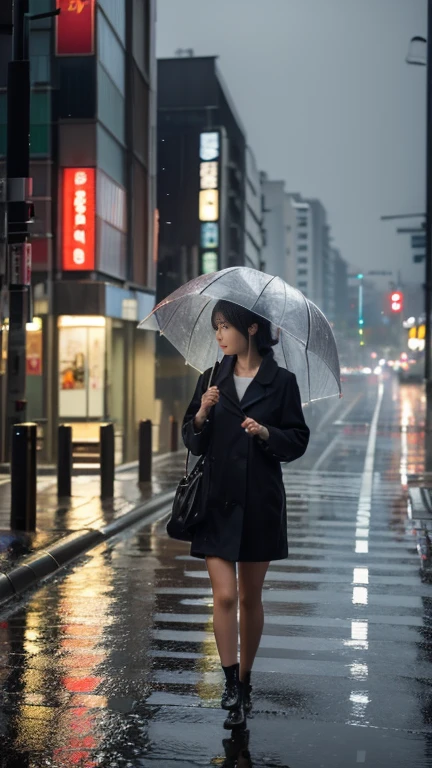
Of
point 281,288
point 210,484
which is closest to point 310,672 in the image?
point 210,484

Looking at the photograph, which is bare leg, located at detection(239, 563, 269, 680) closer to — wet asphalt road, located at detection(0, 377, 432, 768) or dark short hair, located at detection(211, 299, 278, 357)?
wet asphalt road, located at detection(0, 377, 432, 768)

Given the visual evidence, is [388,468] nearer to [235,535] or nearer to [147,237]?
[147,237]

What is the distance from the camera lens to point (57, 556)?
421 inches

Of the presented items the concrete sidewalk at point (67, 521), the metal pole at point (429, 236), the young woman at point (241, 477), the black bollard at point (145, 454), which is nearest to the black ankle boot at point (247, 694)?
the young woman at point (241, 477)

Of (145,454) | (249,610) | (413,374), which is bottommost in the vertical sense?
(249,610)

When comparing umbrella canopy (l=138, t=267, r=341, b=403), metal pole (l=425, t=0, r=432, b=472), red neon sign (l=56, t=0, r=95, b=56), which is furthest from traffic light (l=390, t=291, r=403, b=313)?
umbrella canopy (l=138, t=267, r=341, b=403)

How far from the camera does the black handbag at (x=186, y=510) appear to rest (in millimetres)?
5820

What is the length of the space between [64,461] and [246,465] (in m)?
9.79

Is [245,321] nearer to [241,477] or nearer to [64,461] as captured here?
[241,477]

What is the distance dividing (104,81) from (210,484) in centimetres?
2207

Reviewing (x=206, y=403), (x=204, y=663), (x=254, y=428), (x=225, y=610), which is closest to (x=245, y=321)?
(x=206, y=403)

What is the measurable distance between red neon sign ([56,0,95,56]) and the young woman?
817 inches

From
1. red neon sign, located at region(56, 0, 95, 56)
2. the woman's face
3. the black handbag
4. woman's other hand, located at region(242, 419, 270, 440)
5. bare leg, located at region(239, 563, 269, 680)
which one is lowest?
bare leg, located at region(239, 563, 269, 680)

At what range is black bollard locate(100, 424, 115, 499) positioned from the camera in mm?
15523
